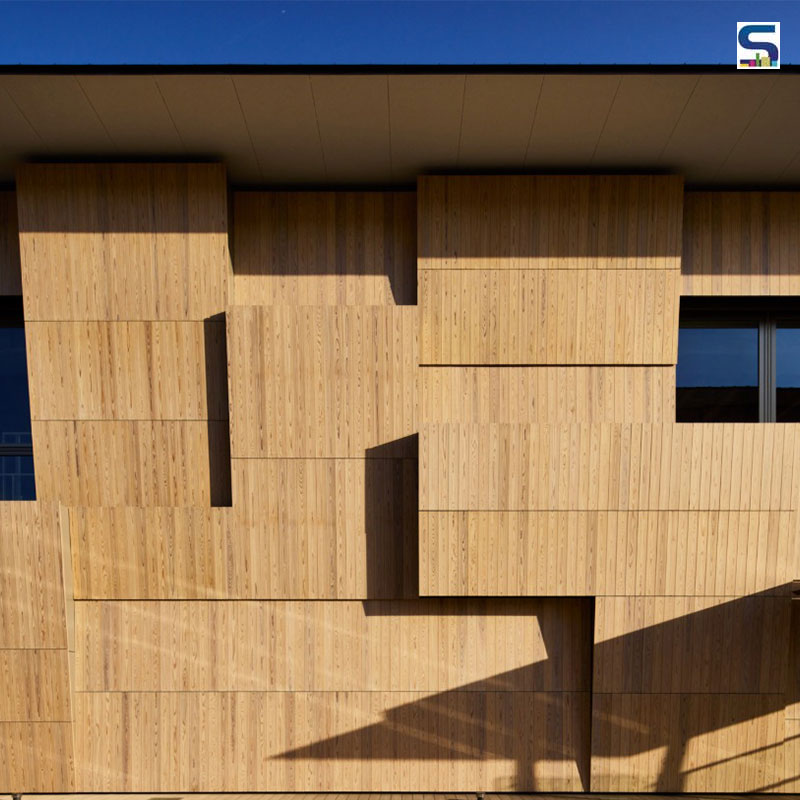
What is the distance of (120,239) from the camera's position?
4621 mm

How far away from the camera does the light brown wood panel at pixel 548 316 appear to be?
→ 15.7 ft

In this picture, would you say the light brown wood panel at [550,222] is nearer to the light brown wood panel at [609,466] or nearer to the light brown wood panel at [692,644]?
the light brown wood panel at [609,466]

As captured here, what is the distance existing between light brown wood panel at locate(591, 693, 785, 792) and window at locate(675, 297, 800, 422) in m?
2.78

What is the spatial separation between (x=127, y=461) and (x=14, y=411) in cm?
163

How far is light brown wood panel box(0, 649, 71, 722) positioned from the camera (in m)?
4.55

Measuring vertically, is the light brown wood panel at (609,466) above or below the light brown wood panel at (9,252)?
below

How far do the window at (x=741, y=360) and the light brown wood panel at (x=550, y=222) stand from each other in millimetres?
1040

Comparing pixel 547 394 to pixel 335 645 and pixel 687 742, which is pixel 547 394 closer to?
pixel 335 645

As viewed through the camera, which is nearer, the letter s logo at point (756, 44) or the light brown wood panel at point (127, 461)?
the letter s logo at point (756, 44)

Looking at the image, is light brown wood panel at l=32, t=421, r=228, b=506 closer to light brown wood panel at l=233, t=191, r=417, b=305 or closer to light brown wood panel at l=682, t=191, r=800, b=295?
light brown wood panel at l=233, t=191, r=417, b=305

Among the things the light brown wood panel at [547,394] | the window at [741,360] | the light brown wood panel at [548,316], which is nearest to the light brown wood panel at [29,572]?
the light brown wood panel at [547,394]

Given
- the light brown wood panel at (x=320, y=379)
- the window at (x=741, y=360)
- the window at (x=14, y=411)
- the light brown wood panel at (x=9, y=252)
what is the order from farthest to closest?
the window at (x=741, y=360) → the window at (x=14, y=411) → the light brown wood panel at (x=9, y=252) → the light brown wood panel at (x=320, y=379)

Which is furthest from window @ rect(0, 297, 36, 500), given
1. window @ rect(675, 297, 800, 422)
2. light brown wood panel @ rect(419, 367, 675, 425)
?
window @ rect(675, 297, 800, 422)

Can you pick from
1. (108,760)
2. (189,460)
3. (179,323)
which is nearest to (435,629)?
(189,460)
